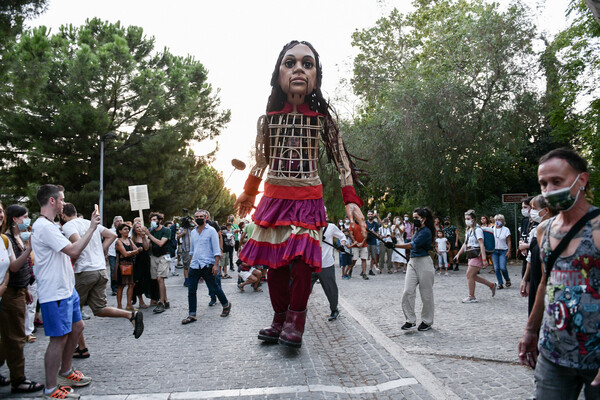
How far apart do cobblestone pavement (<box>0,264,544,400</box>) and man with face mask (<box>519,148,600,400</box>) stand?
5.37 feet

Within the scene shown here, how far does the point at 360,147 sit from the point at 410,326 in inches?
594

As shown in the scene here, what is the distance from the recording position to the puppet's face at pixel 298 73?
5.56 meters

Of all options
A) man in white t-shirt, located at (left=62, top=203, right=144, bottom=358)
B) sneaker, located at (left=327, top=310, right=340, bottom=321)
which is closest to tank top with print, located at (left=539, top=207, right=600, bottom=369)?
man in white t-shirt, located at (left=62, top=203, right=144, bottom=358)

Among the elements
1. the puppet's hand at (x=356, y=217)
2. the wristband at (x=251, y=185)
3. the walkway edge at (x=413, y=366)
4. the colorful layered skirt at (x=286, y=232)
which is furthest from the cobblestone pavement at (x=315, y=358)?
the wristband at (x=251, y=185)

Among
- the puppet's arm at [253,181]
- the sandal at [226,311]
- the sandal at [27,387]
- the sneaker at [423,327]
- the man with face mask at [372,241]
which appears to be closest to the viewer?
the sandal at [27,387]

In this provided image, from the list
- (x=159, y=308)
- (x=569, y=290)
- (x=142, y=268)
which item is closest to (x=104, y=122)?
(x=142, y=268)

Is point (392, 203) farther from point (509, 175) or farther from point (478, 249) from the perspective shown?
point (478, 249)

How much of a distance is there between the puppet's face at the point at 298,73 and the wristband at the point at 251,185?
1.04m

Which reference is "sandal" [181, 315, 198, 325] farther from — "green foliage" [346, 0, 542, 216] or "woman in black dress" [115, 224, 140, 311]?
"green foliage" [346, 0, 542, 216]

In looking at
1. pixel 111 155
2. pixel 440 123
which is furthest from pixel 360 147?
pixel 111 155

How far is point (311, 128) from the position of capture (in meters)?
5.65

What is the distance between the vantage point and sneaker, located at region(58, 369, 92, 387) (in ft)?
14.5

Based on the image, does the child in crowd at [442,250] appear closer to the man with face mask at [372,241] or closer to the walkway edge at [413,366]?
the man with face mask at [372,241]

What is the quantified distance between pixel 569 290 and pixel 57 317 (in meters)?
3.92
